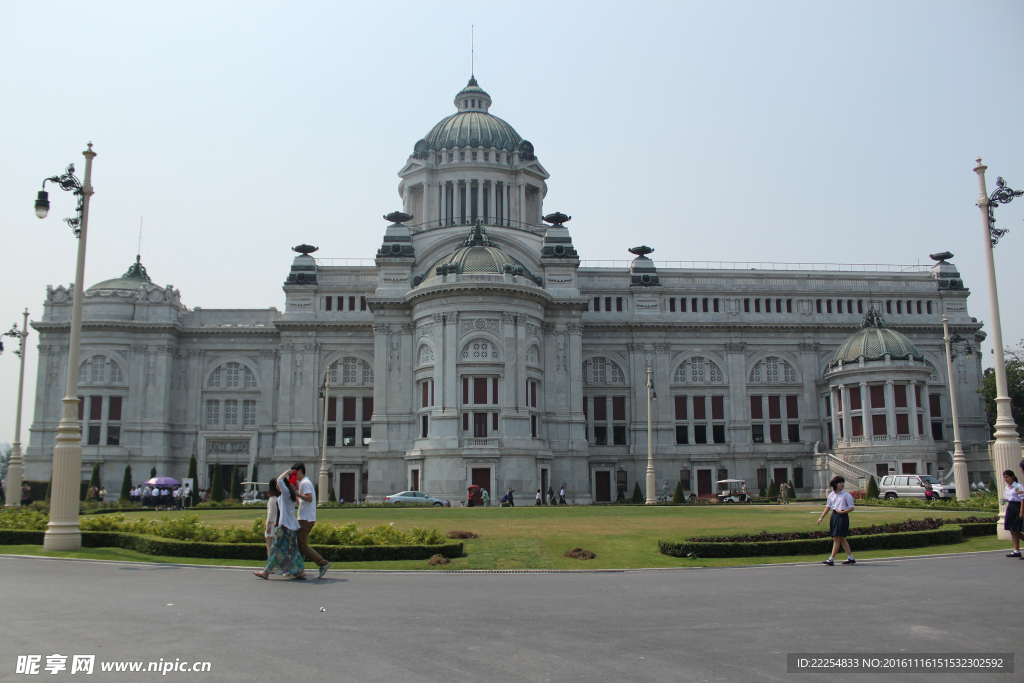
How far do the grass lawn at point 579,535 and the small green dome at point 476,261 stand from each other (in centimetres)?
2704

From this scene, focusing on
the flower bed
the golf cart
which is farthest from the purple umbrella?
the flower bed

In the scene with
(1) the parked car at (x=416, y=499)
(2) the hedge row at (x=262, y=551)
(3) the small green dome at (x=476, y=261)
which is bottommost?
(2) the hedge row at (x=262, y=551)

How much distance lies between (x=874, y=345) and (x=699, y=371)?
1542cm

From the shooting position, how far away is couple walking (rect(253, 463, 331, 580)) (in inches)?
706

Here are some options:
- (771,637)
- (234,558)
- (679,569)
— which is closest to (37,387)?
(234,558)

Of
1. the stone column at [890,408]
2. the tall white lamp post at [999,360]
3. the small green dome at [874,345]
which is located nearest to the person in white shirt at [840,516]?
the tall white lamp post at [999,360]

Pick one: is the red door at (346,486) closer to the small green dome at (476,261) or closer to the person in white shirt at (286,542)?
the small green dome at (476,261)

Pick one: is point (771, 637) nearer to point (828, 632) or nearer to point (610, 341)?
point (828, 632)

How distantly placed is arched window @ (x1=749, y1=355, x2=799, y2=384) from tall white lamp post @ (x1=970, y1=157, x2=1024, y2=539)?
161 feet

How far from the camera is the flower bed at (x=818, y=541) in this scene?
21984 mm

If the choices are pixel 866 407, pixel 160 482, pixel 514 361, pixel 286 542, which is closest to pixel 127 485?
pixel 160 482

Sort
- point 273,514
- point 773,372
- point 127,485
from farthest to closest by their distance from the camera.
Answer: point 773,372 → point 127,485 → point 273,514

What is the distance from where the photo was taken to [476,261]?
210ft

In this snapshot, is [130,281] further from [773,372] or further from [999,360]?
[999,360]
